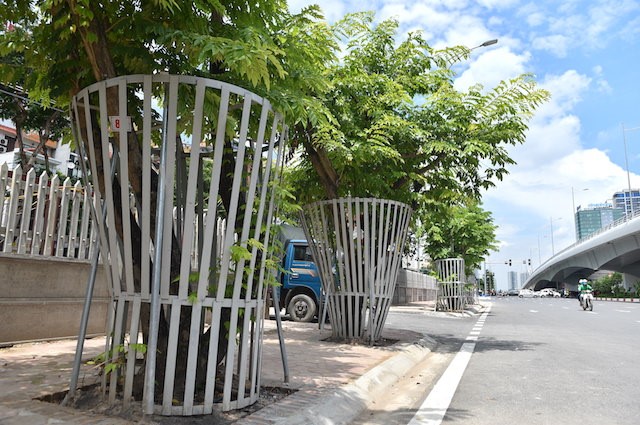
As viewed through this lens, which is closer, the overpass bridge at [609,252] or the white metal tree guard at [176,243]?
the white metal tree guard at [176,243]

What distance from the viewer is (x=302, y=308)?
1321cm

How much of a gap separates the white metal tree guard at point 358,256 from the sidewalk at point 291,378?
502 millimetres

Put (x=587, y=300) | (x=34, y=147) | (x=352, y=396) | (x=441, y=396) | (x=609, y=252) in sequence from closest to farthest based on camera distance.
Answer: (x=352, y=396)
(x=441, y=396)
(x=587, y=300)
(x=34, y=147)
(x=609, y=252)

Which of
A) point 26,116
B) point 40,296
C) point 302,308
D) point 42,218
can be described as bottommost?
point 302,308

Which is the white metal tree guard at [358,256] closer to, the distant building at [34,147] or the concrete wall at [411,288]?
the concrete wall at [411,288]

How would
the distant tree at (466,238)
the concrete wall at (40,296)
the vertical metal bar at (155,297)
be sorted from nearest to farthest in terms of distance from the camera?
1. the vertical metal bar at (155,297)
2. the concrete wall at (40,296)
3. the distant tree at (466,238)

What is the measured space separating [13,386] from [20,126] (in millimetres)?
14981

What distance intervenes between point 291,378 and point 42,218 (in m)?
4.15

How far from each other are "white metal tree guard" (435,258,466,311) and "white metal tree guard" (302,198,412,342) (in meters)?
12.7

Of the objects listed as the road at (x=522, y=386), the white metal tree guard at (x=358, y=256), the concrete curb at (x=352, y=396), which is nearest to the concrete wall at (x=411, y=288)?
the road at (x=522, y=386)

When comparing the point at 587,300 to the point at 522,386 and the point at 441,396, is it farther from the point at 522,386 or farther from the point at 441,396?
the point at 441,396

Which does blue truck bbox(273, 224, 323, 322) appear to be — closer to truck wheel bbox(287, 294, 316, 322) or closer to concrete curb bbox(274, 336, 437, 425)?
truck wheel bbox(287, 294, 316, 322)

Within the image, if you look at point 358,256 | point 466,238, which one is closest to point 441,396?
point 358,256

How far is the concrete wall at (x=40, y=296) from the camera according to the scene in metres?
6.24
